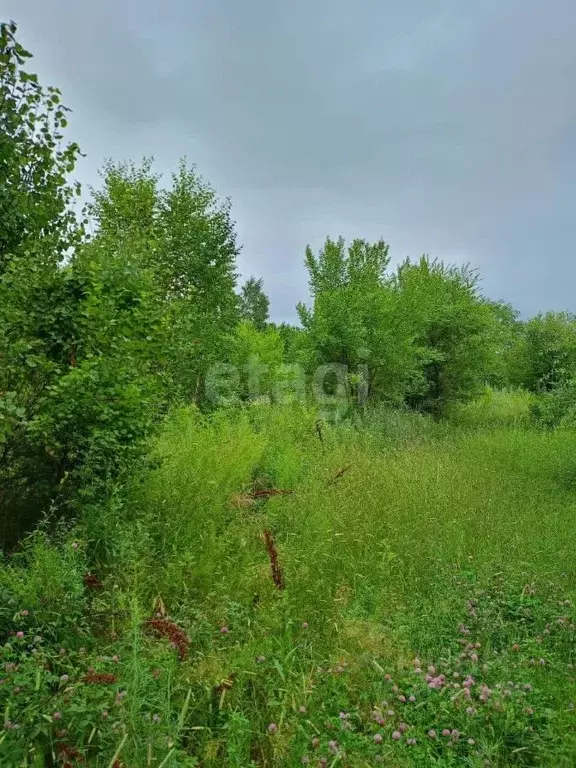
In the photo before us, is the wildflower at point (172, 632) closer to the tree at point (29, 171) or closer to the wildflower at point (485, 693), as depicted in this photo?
the wildflower at point (485, 693)

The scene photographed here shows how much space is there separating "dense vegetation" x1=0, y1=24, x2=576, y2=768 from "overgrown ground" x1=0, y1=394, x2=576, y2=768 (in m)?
0.01

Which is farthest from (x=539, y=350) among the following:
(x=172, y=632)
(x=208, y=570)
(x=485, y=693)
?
(x=172, y=632)

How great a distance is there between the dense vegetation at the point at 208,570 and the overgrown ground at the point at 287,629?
0.6 inches

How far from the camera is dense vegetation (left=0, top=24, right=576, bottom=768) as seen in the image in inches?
80.7

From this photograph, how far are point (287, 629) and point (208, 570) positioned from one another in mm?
809

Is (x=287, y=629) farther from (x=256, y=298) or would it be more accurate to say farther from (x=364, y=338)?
(x=256, y=298)

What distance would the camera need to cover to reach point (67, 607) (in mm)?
2561

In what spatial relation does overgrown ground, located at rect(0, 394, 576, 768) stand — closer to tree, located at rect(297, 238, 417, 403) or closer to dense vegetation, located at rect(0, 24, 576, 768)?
dense vegetation, located at rect(0, 24, 576, 768)

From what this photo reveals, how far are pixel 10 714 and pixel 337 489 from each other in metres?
3.74

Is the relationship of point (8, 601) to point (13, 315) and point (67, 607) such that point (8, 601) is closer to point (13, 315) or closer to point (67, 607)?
point (67, 607)

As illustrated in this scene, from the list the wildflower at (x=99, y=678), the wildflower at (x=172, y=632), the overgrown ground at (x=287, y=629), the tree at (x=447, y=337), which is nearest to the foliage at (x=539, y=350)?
the tree at (x=447, y=337)

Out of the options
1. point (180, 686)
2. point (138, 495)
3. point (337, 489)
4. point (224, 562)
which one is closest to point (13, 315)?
point (138, 495)

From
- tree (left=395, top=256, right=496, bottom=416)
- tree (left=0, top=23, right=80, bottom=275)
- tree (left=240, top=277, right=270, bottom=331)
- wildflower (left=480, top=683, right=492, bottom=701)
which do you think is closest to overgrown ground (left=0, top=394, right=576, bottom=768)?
wildflower (left=480, top=683, right=492, bottom=701)

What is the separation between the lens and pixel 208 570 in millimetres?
3291
